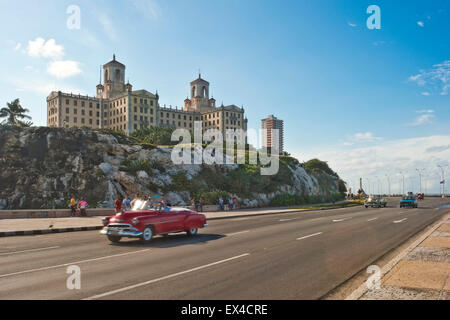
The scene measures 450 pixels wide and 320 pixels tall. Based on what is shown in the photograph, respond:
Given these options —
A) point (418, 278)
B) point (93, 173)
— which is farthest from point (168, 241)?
point (93, 173)

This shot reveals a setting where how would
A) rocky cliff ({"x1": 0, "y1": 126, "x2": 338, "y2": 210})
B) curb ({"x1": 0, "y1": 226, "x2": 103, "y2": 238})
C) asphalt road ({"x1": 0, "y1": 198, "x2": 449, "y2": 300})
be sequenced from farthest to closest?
1. rocky cliff ({"x1": 0, "y1": 126, "x2": 338, "y2": 210})
2. curb ({"x1": 0, "y1": 226, "x2": 103, "y2": 238})
3. asphalt road ({"x1": 0, "y1": 198, "x2": 449, "y2": 300})

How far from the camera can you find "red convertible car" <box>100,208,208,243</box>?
12.4 meters

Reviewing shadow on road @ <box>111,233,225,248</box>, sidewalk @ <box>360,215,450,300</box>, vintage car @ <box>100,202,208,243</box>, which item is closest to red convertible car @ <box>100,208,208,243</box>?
vintage car @ <box>100,202,208,243</box>

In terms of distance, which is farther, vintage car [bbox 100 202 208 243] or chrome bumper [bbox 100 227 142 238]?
vintage car [bbox 100 202 208 243]

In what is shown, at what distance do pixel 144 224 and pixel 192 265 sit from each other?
4.49 m

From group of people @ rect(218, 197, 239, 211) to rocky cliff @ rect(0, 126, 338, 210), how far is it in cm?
138

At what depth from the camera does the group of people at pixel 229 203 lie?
35500 millimetres

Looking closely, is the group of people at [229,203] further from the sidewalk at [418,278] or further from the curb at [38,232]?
the sidewalk at [418,278]

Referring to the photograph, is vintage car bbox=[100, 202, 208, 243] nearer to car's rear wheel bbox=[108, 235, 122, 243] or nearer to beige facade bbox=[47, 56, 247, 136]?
car's rear wheel bbox=[108, 235, 122, 243]

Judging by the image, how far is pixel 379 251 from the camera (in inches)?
419

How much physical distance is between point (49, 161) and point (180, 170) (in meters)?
13.4

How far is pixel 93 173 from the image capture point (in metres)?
34.4

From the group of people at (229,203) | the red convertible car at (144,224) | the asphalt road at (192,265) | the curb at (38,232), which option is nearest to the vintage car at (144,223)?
the red convertible car at (144,224)
